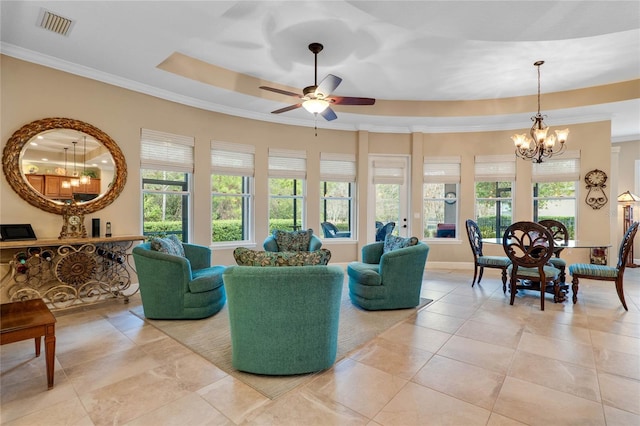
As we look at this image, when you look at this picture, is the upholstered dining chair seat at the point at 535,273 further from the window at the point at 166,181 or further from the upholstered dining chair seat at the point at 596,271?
the window at the point at 166,181

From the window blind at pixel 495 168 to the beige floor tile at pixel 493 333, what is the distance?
12.9 feet

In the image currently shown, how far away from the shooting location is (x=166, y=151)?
493cm

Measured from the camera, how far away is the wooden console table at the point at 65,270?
3.60 meters

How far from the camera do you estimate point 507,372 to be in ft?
8.10

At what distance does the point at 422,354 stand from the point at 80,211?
434 cm

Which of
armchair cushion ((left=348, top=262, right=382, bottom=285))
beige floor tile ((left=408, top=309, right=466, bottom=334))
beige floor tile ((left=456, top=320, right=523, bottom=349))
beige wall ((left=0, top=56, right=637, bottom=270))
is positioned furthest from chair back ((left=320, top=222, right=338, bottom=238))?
beige floor tile ((left=456, top=320, right=523, bottom=349))

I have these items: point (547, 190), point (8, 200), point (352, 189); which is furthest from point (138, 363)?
point (547, 190)

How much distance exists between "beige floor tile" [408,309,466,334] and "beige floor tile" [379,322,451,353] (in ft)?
0.35

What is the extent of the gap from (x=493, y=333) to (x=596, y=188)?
4635 mm

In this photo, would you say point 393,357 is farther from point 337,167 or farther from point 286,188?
point 337,167

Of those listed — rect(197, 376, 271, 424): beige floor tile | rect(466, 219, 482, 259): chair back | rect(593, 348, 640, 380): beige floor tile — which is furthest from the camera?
rect(466, 219, 482, 259): chair back

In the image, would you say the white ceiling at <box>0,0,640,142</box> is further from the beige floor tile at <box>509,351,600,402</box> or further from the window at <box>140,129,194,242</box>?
the beige floor tile at <box>509,351,600,402</box>

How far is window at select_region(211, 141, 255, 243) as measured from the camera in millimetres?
5562

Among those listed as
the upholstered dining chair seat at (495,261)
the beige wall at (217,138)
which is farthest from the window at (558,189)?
the upholstered dining chair seat at (495,261)
